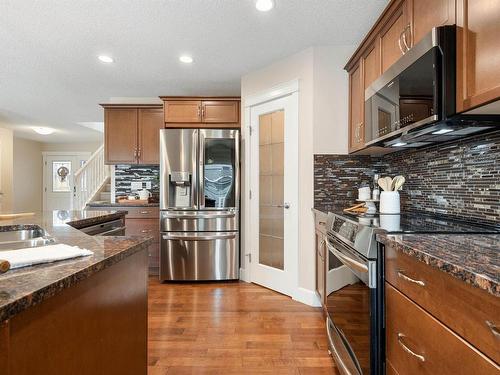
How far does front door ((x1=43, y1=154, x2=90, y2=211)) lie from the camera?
29.3 ft

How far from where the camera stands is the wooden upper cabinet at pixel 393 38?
1.82m

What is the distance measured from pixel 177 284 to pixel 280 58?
8.76ft

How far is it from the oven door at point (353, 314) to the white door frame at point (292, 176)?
1.17 m

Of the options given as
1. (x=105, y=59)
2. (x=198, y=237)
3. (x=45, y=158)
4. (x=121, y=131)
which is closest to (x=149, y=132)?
(x=121, y=131)

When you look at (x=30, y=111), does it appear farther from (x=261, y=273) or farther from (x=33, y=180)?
(x=261, y=273)

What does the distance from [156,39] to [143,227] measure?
219cm

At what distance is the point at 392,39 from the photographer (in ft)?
6.41

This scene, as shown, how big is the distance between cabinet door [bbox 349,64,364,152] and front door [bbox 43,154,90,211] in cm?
836

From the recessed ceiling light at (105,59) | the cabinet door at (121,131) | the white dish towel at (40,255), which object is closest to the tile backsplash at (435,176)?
the white dish towel at (40,255)

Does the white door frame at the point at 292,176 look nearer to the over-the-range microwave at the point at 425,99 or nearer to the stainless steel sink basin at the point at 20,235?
the over-the-range microwave at the point at 425,99

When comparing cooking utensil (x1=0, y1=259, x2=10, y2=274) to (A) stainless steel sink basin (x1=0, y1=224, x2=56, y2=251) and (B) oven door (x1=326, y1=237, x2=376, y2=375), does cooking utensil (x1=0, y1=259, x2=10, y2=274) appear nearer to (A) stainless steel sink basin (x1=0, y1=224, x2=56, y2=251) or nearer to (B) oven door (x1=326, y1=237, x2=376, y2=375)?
(A) stainless steel sink basin (x1=0, y1=224, x2=56, y2=251)

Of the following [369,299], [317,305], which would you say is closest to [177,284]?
[317,305]

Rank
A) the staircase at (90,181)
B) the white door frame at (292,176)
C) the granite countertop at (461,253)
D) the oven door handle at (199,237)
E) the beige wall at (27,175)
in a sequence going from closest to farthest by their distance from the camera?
the granite countertop at (461,253), the white door frame at (292,176), the oven door handle at (199,237), the staircase at (90,181), the beige wall at (27,175)

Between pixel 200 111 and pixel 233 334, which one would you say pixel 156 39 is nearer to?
pixel 200 111
